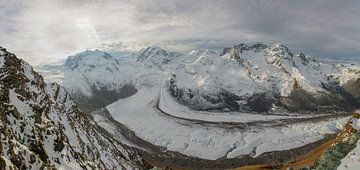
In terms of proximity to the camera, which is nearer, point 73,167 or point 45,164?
point 45,164

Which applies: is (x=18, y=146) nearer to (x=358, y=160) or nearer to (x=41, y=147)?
(x=41, y=147)

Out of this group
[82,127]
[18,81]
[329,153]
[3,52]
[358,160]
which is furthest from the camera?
[82,127]

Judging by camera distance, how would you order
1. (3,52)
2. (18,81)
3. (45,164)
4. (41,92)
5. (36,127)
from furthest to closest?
(41,92)
(3,52)
(18,81)
(36,127)
(45,164)

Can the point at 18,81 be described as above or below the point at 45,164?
above

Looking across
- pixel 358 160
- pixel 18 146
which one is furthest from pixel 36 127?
pixel 358 160

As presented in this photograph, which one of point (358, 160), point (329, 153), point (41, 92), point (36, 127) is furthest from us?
point (41, 92)

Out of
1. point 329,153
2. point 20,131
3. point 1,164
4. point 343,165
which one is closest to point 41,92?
point 20,131

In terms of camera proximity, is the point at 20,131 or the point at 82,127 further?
the point at 82,127

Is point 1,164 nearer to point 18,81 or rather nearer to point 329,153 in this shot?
point 329,153

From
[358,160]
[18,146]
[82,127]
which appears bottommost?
[82,127]
